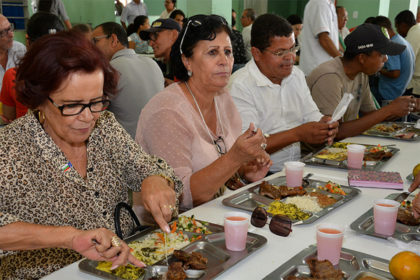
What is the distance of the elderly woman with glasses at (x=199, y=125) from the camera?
208cm

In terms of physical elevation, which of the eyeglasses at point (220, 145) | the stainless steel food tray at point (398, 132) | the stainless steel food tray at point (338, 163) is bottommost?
the stainless steel food tray at point (398, 132)

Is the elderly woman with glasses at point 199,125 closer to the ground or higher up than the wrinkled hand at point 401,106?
higher up

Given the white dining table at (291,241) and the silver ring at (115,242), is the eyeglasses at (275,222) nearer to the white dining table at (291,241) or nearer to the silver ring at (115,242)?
the white dining table at (291,241)

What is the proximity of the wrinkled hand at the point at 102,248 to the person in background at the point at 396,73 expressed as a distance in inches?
189

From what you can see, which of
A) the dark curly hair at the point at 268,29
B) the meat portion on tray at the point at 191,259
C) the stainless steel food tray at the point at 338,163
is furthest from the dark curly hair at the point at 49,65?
the dark curly hair at the point at 268,29

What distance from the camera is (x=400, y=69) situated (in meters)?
5.58

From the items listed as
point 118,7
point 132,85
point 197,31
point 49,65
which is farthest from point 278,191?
point 118,7

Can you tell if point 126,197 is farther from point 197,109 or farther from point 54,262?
point 197,109

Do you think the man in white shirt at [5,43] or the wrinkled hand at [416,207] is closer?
the wrinkled hand at [416,207]

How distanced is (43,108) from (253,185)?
1.09 m

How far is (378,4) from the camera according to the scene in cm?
1052

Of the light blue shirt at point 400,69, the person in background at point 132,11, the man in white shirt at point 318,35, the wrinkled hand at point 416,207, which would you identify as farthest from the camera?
the person in background at point 132,11

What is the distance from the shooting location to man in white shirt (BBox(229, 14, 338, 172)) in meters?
2.89

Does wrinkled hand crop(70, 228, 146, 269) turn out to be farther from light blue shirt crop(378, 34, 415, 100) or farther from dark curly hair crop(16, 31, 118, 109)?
light blue shirt crop(378, 34, 415, 100)
